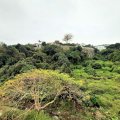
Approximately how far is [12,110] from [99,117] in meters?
8.47

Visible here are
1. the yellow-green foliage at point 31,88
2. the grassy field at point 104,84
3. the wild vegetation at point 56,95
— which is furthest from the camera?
the grassy field at point 104,84

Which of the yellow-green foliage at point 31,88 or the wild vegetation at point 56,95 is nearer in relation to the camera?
the wild vegetation at point 56,95

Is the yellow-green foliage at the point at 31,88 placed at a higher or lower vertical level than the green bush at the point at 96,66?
higher

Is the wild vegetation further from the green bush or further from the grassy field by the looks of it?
the green bush

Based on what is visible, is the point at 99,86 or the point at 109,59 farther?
the point at 109,59

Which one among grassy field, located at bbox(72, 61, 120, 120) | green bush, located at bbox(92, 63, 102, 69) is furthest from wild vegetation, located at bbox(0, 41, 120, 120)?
green bush, located at bbox(92, 63, 102, 69)

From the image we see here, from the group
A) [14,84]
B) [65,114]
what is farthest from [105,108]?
[14,84]

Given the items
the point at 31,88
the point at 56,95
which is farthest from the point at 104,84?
the point at 31,88

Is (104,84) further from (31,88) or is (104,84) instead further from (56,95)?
(31,88)

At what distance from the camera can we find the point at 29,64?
136 feet

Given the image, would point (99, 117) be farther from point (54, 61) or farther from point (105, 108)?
point (54, 61)

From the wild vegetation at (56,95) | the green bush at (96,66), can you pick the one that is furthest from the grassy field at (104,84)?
the green bush at (96,66)

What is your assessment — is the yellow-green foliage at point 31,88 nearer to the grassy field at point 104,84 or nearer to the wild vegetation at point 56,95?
the wild vegetation at point 56,95

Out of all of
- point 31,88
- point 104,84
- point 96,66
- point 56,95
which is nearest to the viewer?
point 31,88
